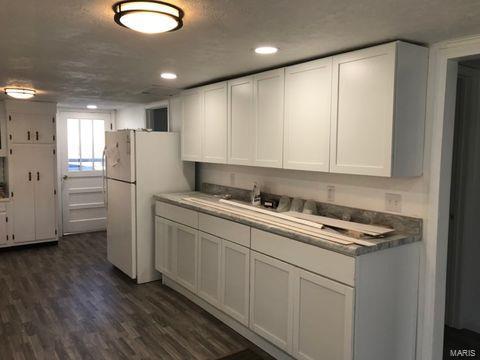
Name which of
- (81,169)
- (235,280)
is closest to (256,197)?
(235,280)

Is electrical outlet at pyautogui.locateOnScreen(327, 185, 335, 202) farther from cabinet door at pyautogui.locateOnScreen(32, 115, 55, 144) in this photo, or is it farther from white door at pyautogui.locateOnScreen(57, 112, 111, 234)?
white door at pyautogui.locateOnScreen(57, 112, 111, 234)

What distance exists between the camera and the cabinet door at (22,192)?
542 centimetres

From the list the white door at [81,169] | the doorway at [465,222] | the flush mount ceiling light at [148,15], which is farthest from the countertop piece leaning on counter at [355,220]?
the white door at [81,169]

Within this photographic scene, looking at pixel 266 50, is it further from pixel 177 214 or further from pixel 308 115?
pixel 177 214

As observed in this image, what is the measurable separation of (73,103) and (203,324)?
160 inches

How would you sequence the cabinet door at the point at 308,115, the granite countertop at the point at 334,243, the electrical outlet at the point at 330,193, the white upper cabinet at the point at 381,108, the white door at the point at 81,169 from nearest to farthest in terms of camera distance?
the granite countertop at the point at 334,243, the white upper cabinet at the point at 381,108, the cabinet door at the point at 308,115, the electrical outlet at the point at 330,193, the white door at the point at 81,169

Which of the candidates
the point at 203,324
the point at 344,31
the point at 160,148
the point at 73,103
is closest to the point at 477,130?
the point at 344,31

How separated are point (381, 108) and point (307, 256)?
1.00 meters

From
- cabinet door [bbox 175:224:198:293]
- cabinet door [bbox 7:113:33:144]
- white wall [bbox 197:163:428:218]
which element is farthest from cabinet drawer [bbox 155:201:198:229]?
cabinet door [bbox 7:113:33:144]

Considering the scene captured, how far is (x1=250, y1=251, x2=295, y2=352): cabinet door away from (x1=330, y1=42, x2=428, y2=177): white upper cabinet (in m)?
0.82

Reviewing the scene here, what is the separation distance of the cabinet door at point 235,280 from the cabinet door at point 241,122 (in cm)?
80

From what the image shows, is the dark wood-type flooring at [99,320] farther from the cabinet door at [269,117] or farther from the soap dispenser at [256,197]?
the cabinet door at [269,117]

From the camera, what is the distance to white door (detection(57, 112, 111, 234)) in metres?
6.42

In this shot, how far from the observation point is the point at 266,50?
261 centimetres
